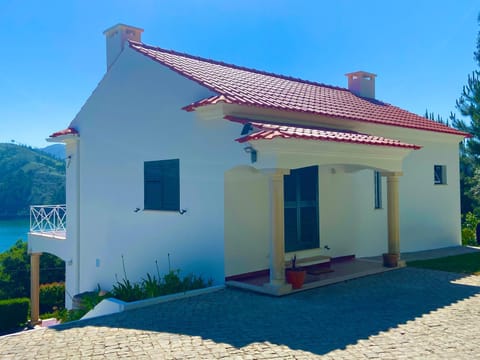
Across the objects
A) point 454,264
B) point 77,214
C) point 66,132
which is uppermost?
point 66,132

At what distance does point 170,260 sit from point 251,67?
7.79 m

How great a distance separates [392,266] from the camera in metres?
12.1

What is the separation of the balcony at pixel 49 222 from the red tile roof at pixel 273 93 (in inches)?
292

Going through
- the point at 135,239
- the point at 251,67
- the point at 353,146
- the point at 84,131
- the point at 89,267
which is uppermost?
the point at 251,67

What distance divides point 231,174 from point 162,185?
2534 millimetres

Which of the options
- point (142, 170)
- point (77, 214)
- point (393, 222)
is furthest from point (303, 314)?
point (77, 214)

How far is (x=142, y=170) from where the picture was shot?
42.0 feet

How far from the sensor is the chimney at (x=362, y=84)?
19.3 meters

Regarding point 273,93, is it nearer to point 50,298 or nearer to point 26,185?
point 50,298

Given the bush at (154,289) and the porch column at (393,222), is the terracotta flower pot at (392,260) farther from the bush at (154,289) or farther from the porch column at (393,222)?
the bush at (154,289)

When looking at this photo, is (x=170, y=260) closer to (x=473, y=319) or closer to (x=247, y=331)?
(x=247, y=331)

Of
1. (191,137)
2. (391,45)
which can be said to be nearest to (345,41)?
(391,45)

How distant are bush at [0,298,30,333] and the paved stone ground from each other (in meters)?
12.8

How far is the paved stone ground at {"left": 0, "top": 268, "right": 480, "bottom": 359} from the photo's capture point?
591 centimetres
